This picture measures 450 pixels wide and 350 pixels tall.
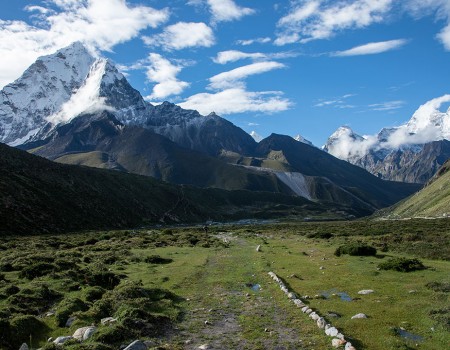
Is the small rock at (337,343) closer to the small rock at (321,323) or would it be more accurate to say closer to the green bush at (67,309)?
the small rock at (321,323)

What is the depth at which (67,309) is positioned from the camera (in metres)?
21.5

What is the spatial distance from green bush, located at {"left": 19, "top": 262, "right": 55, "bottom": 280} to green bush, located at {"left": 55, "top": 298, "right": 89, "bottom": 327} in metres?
12.4

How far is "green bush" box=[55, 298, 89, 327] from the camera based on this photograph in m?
20.6

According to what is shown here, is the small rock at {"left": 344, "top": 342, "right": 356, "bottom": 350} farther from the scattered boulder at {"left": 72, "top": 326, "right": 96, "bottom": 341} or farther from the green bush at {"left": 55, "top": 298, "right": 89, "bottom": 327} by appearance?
the green bush at {"left": 55, "top": 298, "right": 89, "bottom": 327}

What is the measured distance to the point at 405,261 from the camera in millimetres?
33812

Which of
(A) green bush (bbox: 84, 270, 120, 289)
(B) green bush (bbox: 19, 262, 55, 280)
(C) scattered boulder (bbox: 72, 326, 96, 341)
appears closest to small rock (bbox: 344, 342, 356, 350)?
(C) scattered boulder (bbox: 72, 326, 96, 341)

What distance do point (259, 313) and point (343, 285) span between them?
8.79 m

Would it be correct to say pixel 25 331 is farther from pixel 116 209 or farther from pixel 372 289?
pixel 116 209

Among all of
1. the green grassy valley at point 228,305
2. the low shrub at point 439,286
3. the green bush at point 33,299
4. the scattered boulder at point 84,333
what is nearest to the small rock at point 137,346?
the green grassy valley at point 228,305

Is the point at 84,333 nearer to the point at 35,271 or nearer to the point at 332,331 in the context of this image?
Result: the point at 332,331

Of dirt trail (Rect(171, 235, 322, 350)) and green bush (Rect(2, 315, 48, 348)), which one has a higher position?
green bush (Rect(2, 315, 48, 348))

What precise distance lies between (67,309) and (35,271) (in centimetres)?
1469

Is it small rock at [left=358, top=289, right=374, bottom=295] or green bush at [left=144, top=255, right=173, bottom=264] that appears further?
green bush at [left=144, top=255, right=173, bottom=264]

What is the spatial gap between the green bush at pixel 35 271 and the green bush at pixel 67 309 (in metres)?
12.4
